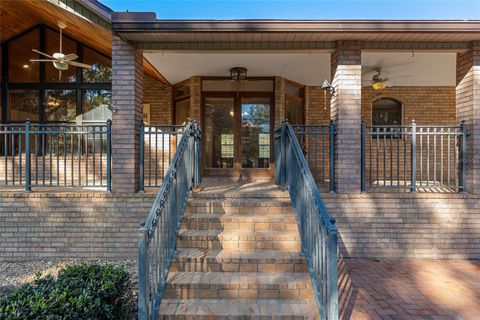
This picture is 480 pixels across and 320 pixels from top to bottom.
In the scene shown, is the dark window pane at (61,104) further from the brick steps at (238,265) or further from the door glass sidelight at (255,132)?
the brick steps at (238,265)

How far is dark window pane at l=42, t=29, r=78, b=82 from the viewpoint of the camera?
7609 mm

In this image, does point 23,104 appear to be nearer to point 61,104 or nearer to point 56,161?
point 61,104

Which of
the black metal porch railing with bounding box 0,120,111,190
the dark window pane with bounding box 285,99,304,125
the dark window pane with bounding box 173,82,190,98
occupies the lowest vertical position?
the black metal porch railing with bounding box 0,120,111,190

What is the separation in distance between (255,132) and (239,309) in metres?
5.08

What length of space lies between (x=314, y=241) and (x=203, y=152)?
4.71 meters

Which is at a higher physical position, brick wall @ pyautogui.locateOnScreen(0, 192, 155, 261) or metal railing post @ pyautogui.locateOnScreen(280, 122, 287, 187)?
metal railing post @ pyautogui.locateOnScreen(280, 122, 287, 187)

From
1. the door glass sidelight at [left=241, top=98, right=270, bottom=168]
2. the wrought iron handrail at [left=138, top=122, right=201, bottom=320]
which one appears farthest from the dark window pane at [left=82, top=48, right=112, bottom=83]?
the wrought iron handrail at [left=138, top=122, right=201, bottom=320]

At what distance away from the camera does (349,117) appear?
15.3 feet

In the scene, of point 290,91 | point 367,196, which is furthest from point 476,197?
point 290,91

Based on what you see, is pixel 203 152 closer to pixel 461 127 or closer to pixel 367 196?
pixel 367 196

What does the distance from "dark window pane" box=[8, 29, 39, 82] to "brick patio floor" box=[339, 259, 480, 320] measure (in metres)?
8.76

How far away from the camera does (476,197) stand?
4.58 m

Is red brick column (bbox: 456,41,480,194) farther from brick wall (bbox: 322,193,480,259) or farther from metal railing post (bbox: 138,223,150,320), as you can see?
metal railing post (bbox: 138,223,150,320)

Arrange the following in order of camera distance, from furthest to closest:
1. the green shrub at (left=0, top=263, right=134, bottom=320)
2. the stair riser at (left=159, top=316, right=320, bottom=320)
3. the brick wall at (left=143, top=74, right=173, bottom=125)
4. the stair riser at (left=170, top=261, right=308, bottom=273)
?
the brick wall at (left=143, top=74, right=173, bottom=125) → the stair riser at (left=170, top=261, right=308, bottom=273) → the stair riser at (left=159, top=316, right=320, bottom=320) → the green shrub at (left=0, top=263, right=134, bottom=320)
